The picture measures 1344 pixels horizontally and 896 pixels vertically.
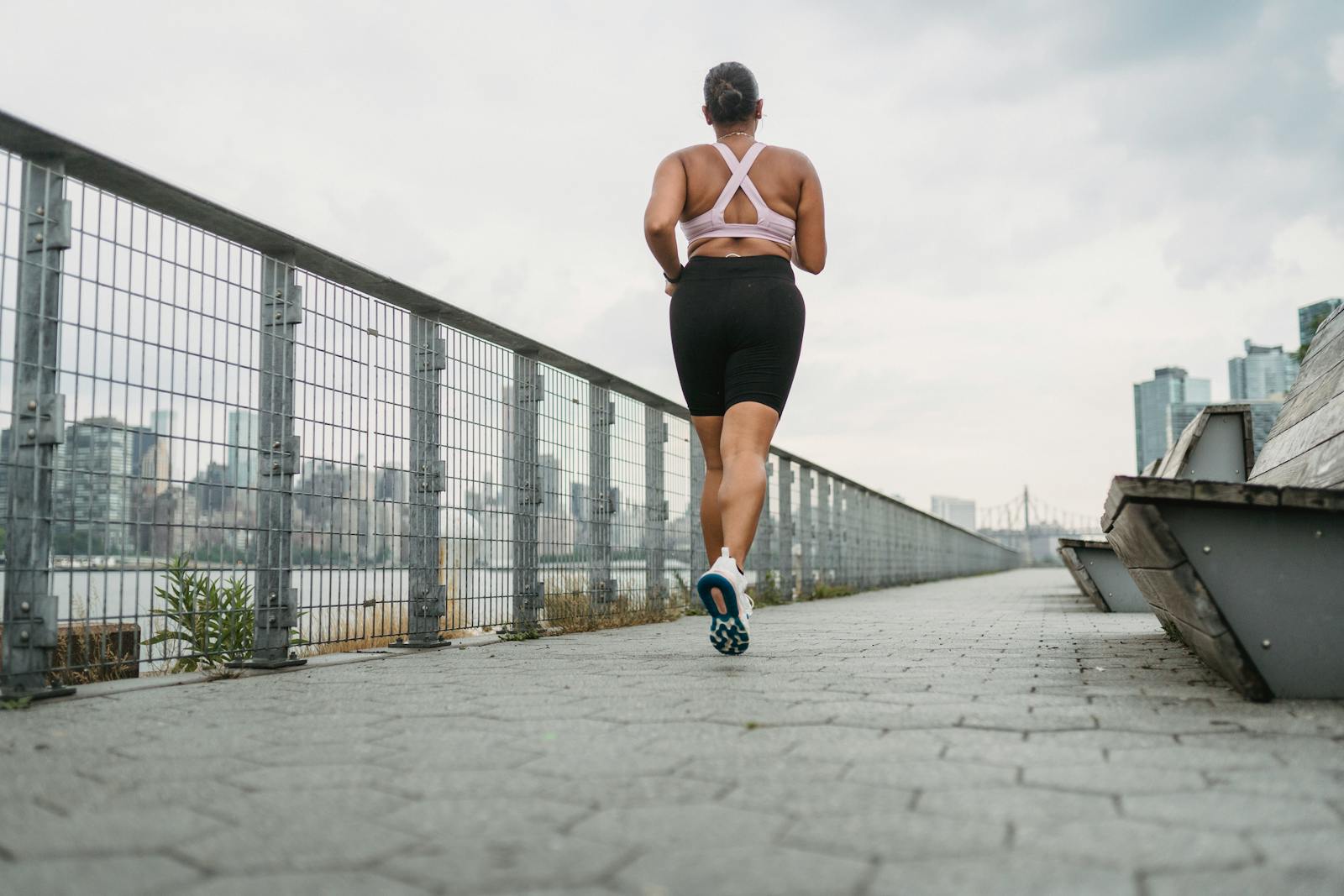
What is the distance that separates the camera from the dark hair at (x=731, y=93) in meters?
4.21

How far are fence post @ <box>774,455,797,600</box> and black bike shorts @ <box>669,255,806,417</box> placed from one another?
746 centimetres

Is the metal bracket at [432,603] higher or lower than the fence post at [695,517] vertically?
lower

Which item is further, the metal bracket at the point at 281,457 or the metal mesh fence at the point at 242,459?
the metal bracket at the point at 281,457

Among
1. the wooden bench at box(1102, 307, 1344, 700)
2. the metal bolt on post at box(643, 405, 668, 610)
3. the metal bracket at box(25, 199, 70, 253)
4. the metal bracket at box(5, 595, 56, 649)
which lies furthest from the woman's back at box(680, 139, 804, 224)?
the metal bolt on post at box(643, 405, 668, 610)

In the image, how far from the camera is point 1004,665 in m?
3.74

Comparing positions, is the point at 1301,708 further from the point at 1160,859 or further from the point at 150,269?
the point at 150,269

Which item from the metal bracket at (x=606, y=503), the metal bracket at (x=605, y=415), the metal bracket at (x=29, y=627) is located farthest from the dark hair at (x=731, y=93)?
the metal bracket at (x=606, y=503)

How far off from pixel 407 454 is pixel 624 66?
3.05m

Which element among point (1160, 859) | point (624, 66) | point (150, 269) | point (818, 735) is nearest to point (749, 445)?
point (818, 735)

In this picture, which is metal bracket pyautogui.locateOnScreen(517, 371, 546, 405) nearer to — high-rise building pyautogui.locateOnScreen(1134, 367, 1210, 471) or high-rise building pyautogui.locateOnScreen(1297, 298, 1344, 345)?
high-rise building pyautogui.locateOnScreen(1297, 298, 1344, 345)

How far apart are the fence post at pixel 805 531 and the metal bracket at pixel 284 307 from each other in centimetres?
876

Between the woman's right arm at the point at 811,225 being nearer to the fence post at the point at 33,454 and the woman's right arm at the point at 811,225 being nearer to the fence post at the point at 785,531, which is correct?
the fence post at the point at 33,454

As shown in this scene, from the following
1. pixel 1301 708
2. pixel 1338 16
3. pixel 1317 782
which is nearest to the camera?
pixel 1317 782

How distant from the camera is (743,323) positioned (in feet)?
12.9
